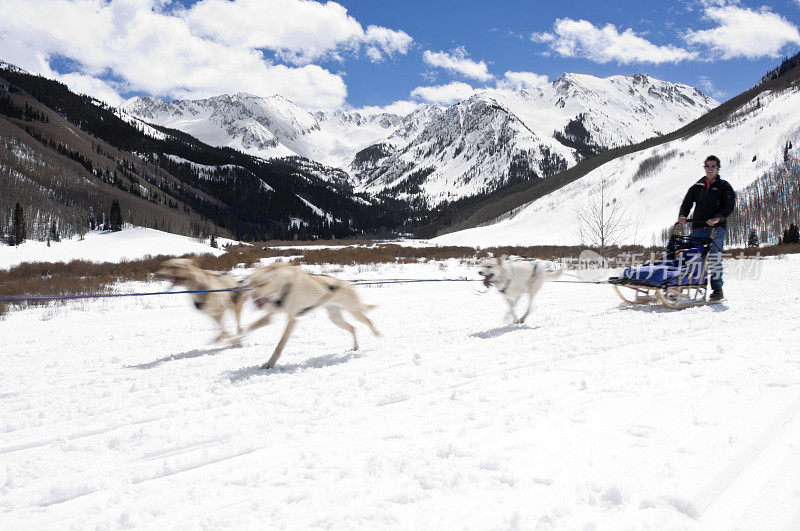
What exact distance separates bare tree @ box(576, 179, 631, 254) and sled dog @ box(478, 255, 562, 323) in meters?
17.6

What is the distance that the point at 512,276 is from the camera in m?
7.16

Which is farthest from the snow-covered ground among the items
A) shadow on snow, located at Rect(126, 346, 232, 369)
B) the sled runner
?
the sled runner

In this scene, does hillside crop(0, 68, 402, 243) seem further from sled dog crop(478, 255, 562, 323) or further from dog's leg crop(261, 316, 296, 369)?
sled dog crop(478, 255, 562, 323)

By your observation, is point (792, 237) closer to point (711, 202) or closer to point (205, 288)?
point (711, 202)

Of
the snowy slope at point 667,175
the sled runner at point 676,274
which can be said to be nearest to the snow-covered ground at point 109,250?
the sled runner at point 676,274

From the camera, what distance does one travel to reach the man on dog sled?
7.95 metres

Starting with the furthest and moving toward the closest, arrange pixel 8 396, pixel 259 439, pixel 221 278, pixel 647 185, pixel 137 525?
pixel 647 185 → pixel 221 278 → pixel 8 396 → pixel 259 439 → pixel 137 525

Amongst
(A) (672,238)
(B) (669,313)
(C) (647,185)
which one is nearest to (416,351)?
(B) (669,313)

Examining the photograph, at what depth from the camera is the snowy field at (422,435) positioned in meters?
2.05

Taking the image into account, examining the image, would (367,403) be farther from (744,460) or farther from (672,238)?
(672,238)

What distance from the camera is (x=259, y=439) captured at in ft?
9.66

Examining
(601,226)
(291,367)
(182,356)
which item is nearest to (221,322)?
(182,356)

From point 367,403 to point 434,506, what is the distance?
1.57 meters

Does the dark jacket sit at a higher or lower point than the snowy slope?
lower
